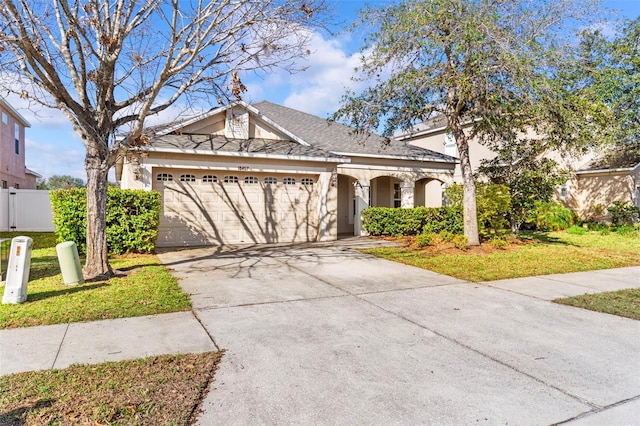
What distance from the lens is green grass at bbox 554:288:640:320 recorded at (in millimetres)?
5840

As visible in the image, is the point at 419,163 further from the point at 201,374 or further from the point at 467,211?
the point at 201,374

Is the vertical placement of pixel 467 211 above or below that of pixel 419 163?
below

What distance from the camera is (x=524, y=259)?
1056 cm

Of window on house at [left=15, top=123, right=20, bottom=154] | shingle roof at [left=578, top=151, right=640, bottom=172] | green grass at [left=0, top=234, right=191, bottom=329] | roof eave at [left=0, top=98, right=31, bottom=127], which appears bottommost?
green grass at [left=0, top=234, right=191, bottom=329]

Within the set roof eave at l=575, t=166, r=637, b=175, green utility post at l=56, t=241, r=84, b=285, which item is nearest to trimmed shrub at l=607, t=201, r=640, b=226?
roof eave at l=575, t=166, r=637, b=175

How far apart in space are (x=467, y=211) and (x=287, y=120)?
939cm

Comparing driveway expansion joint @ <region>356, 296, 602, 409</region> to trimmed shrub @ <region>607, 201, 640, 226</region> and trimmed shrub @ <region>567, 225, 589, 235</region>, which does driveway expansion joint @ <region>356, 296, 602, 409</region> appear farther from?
trimmed shrub @ <region>607, 201, 640, 226</region>

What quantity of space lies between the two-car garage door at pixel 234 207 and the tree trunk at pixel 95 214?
4.52 metres

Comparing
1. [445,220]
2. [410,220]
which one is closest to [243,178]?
[410,220]

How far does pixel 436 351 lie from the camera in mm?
4309

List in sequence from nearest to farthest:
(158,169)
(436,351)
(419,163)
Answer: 1. (436,351)
2. (158,169)
3. (419,163)

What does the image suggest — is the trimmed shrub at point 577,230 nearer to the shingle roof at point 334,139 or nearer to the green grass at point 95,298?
the shingle roof at point 334,139

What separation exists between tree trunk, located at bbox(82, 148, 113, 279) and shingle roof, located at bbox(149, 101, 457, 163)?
4.13 metres

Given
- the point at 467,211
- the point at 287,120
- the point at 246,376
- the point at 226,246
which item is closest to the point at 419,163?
the point at 467,211
